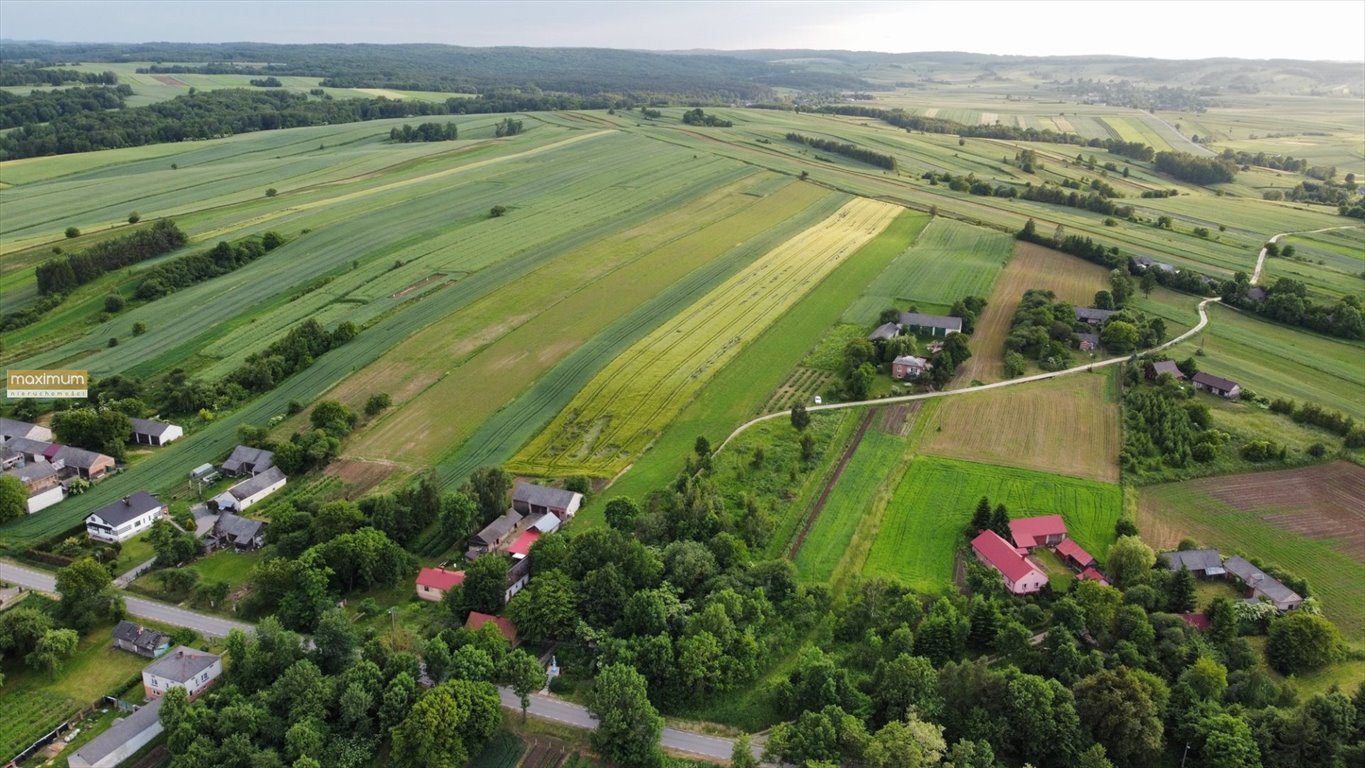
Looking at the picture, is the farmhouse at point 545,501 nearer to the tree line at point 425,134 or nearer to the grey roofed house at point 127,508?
the grey roofed house at point 127,508

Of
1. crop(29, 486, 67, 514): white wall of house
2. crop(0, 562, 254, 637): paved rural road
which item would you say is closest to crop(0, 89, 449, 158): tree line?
crop(29, 486, 67, 514): white wall of house

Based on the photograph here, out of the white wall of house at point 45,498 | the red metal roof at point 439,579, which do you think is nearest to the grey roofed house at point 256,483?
the white wall of house at point 45,498

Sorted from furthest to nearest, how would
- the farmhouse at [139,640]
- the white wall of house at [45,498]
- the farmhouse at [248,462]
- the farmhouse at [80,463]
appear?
the farmhouse at [248,462] → the farmhouse at [80,463] → the white wall of house at [45,498] → the farmhouse at [139,640]

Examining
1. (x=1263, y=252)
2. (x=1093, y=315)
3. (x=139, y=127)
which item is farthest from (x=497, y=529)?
(x=139, y=127)

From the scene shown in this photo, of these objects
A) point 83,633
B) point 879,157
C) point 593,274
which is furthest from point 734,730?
point 879,157

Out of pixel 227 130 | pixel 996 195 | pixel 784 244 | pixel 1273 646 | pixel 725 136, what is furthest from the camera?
pixel 725 136

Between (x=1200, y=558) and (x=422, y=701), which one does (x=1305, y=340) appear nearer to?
(x=1200, y=558)
